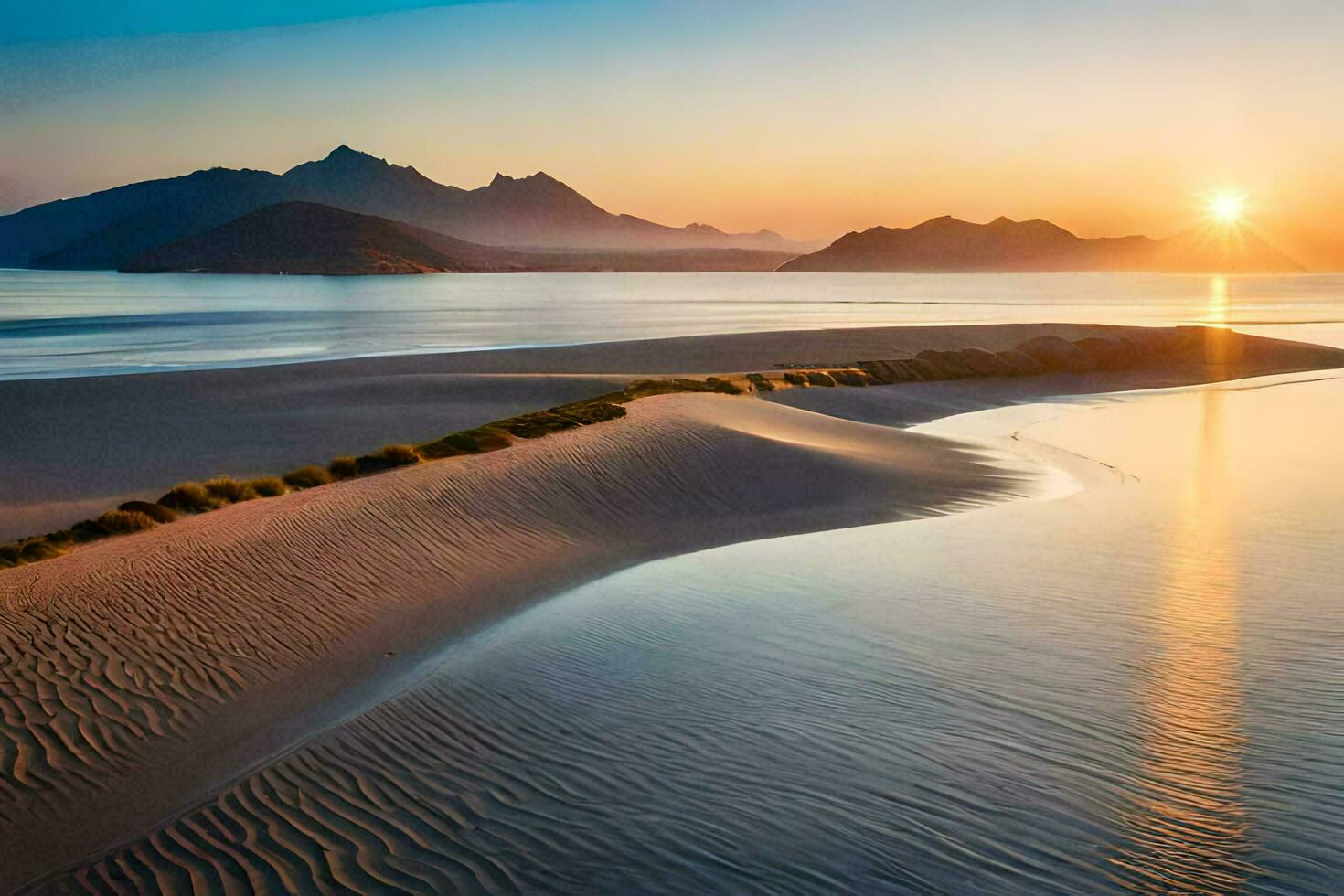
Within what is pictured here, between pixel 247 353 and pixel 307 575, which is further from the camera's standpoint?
pixel 247 353

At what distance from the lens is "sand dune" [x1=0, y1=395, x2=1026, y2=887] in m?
5.52

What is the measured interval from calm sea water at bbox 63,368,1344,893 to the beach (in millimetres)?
581

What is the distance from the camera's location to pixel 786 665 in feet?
22.7

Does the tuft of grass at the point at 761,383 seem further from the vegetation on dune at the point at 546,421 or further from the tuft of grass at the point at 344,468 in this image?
the tuft of grass at the point at 344,468

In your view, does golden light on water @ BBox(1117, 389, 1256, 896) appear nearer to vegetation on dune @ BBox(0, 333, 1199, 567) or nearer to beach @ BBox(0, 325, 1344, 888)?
beach @ BBox(0, 325, 1344, 888)

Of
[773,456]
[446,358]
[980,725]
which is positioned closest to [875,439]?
[773,456]

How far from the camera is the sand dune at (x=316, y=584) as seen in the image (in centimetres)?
552

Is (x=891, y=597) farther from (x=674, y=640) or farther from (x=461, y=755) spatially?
(x=461, y=755)

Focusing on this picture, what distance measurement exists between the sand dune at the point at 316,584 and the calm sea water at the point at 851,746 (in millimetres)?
518

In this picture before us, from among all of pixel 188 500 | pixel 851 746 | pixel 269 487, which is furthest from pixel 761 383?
pixel 851 746

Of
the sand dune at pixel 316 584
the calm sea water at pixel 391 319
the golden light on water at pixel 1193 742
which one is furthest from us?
the calm sea water at pixel 391 319

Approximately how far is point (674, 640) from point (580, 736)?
1851 millimetres

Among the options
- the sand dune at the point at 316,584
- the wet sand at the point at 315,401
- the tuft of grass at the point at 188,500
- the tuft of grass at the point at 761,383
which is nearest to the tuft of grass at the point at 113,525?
the sand dune at the point at 316,584

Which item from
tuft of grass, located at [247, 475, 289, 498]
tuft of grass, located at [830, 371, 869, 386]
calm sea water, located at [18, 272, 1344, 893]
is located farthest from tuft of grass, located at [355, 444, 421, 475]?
tuft of grass, located at [830, 371, 869, 386]
